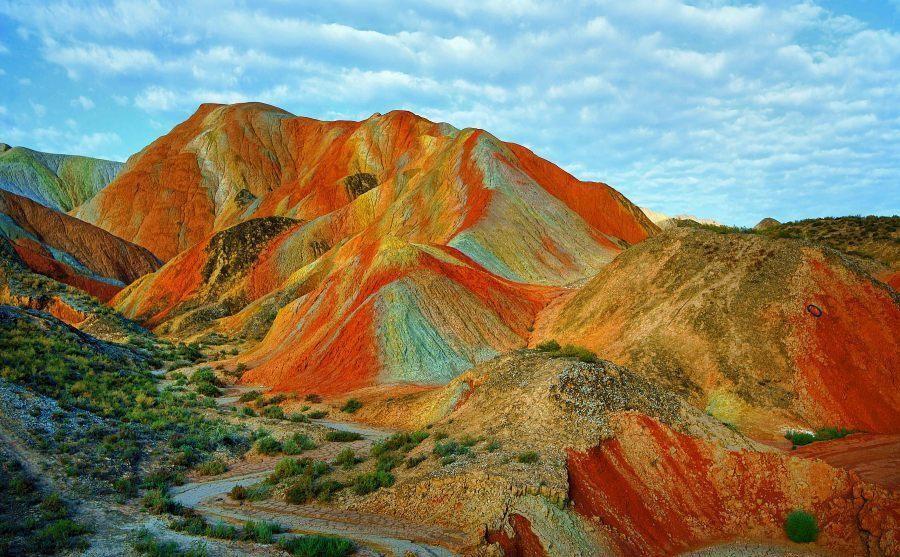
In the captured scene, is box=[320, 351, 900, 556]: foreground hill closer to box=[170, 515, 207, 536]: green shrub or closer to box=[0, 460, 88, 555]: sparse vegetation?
A: box=[170, 515, 207, 536]: green shrub

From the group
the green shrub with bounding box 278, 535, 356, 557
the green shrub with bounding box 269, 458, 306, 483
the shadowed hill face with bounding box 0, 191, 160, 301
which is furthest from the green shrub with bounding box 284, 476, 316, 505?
the shadowed hill face with bounding box 0, 191, 160, 301

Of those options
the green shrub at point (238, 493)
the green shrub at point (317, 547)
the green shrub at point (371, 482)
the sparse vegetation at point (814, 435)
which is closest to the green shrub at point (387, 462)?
the green shrub at point (371, 482)

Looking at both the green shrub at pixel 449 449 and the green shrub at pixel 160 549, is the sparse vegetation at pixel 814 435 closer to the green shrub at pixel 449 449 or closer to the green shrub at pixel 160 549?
the green shrub at pixel 449 449

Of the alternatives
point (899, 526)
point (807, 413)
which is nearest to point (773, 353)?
point (807, 413)

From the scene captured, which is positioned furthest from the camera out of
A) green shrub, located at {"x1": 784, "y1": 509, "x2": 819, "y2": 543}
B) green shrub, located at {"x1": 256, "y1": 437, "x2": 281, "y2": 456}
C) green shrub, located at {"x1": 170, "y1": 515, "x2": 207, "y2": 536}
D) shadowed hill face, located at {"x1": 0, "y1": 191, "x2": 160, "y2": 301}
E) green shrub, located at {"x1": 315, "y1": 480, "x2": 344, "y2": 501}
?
shadowed hill face, located at {"x1": 0, "y1": 191, "x2": 160, "y2": 301}

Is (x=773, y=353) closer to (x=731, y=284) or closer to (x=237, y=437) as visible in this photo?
(x=731, y=284)

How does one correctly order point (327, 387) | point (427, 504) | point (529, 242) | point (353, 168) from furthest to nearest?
point (353, 168) → point (529, 242) → point (327, 387) → point (427, 504)

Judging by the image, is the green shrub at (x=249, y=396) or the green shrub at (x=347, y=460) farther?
the green shrub at (x=249, y=396)
